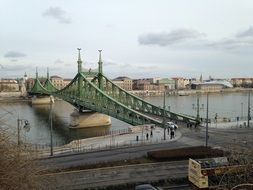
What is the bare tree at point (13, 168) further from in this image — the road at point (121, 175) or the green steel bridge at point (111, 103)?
the green steel bridge at point (111, 103)

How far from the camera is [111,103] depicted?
6625 centimetres

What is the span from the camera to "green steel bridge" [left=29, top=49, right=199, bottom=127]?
180 feet

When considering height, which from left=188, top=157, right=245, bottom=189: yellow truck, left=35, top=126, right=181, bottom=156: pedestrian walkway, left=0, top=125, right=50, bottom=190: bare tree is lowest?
left=35, top=126, right=181, bottom=156: pedestrian walkway

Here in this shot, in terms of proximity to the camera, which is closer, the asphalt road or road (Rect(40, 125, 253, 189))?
road (Rect(40, 125, 253, 189))

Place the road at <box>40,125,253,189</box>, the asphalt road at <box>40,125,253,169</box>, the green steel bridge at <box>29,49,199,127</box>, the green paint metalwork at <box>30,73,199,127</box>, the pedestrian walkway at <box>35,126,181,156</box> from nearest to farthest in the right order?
the road at <box>40,125,253,189</box>
the asphalt road at <box>40,125,253,169</box>
the pedestrian walkway at <box>35,126,181,156</box>
the green steel bridge at <box>29,49,199,127</box>
the green paint metalwork at <box>30,73,199,127</box>

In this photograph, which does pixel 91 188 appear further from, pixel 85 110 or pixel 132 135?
pixel 85 110

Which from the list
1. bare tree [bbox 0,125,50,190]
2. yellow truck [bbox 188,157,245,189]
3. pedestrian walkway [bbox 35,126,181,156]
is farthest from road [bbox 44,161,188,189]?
bare tree [bbox 0,125,50,190]

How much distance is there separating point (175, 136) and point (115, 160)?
1364cm

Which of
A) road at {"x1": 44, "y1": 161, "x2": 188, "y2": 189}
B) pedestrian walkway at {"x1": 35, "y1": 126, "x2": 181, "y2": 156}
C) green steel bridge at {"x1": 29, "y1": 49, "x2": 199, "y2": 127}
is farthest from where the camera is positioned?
green steel bridge at {"x1": 29, "y1": 49, "x2": 199, "y2": 127}

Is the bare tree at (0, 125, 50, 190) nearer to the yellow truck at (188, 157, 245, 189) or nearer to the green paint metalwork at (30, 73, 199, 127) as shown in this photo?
the yellow truck at (188, 157, 245, 189)

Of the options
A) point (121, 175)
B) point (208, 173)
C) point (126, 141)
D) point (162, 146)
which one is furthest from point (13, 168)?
point (126, 141)

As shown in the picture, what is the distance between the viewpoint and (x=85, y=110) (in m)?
69.4

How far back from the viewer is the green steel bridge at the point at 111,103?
54.8m

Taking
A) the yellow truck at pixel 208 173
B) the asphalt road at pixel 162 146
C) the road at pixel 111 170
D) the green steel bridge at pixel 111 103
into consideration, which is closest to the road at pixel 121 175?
the road at pixel 111 170
